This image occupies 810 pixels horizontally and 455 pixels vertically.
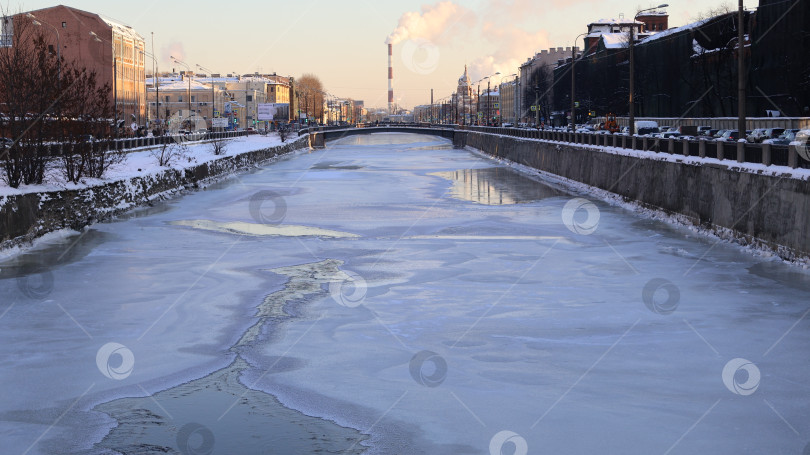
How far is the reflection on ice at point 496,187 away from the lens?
39.3 metres

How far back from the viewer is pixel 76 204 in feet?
90.5

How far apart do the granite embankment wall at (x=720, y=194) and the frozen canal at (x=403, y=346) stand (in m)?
0.81

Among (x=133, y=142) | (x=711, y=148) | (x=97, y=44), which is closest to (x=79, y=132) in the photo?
(x=711, y=148)

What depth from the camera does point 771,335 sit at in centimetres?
1356

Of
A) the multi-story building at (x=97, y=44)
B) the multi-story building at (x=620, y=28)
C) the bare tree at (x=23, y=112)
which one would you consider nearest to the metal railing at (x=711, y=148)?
the bare tree at (x=23, y=112)

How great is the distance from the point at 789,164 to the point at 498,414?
14.6m

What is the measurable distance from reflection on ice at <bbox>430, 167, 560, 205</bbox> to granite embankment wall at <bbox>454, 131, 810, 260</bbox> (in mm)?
2717

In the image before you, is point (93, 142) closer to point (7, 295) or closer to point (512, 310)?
point (7, 295)

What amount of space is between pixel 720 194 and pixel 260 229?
12.1 m

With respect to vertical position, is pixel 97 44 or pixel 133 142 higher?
pixel 97 44

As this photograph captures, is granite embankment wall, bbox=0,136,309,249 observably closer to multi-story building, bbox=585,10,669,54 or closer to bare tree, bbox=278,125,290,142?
bare tree, bbox=278,125,290,142

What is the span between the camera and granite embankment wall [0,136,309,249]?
893 inches

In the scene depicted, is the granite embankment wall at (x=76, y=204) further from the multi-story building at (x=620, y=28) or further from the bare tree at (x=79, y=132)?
the multi-story building at (x=620, y=28)

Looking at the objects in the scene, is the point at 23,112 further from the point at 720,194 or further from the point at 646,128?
the point at 646,128
